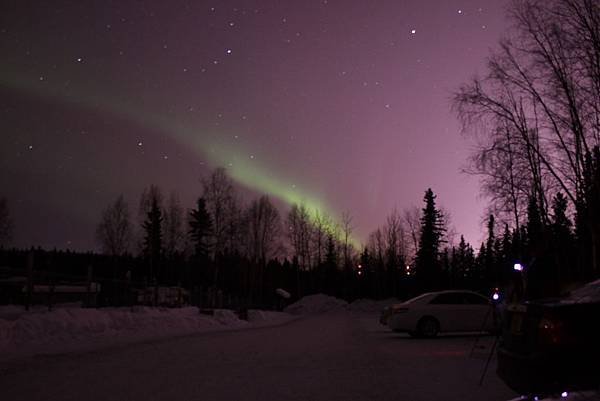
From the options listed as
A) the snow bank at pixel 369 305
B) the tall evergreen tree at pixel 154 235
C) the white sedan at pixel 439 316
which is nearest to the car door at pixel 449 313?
the white sedan at pixel 439 316

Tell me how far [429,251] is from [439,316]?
6801cm

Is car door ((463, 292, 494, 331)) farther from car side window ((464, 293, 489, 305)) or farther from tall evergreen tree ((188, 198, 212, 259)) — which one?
tall evergreen tree ((188, 198, 212, 259))

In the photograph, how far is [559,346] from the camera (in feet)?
17.6

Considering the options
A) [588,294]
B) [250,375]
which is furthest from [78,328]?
[588,294]

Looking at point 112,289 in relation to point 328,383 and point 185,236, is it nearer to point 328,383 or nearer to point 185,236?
point 328,383

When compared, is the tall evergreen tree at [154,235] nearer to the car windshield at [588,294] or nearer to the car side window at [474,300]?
the car side window at [474,300]

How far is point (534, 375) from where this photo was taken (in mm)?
5543

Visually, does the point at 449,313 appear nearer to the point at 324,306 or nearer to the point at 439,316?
the point at 439,316

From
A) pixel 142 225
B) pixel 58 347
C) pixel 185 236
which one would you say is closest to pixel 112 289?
pixel 58 347

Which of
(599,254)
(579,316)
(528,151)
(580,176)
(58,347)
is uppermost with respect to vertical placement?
(528,151)

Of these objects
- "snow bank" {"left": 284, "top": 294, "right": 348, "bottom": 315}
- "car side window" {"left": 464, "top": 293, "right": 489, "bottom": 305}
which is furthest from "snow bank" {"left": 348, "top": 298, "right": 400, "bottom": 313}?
"car side window" {"left": 464, "top": 293, "right": 489, "bottom": 305}

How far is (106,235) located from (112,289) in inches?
1974

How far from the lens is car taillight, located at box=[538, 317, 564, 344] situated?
539cm

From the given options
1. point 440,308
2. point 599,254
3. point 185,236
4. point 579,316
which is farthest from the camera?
point 185,236
